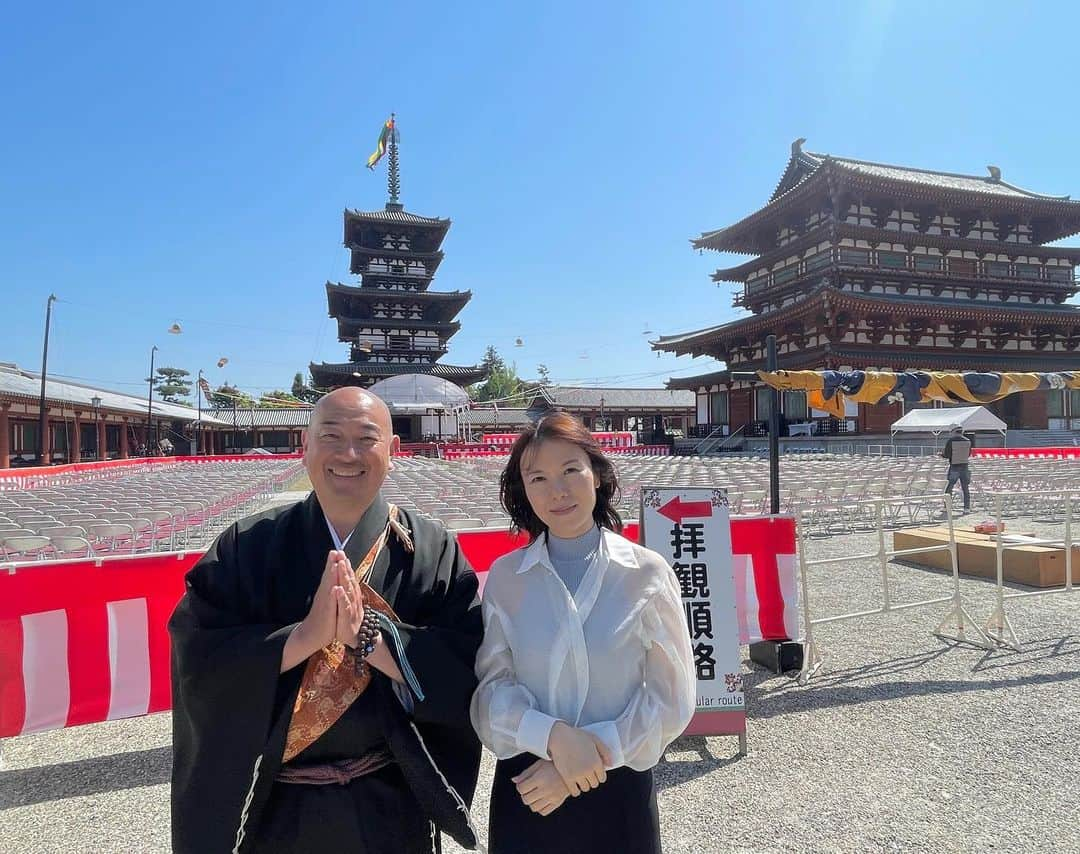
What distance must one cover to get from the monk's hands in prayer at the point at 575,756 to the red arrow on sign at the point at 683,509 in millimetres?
1760

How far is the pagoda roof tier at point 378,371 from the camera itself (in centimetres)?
3556

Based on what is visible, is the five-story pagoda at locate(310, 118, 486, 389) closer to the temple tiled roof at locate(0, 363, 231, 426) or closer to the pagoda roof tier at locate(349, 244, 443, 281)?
the pagoda roof tier at locate(349, 244, 443, 281)

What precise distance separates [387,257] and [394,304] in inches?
123

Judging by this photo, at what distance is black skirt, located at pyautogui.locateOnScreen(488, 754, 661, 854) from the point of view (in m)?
1.43

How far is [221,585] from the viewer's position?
4.62 ft

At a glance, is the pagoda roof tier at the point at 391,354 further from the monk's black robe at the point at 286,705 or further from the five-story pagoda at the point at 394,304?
the monk's black robe at the point at 286,705

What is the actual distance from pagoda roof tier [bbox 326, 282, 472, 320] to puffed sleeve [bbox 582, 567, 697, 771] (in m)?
38.4

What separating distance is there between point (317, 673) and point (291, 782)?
267mm

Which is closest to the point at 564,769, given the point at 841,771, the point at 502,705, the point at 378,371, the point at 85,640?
the point at 502,705

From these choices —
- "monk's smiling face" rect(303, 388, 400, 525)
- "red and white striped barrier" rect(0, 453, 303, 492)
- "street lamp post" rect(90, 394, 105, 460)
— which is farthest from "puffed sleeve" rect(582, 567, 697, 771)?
"street lamp post" rect(90, 394, 105, 460)

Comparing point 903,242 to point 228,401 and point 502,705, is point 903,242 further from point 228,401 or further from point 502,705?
point 228,401

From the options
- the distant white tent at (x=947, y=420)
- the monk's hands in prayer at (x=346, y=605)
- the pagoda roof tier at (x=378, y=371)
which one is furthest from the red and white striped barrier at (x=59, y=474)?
the distant white tent at (x=947, y=420)

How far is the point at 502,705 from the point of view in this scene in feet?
4.46

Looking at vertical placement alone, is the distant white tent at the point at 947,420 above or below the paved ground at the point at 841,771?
above
